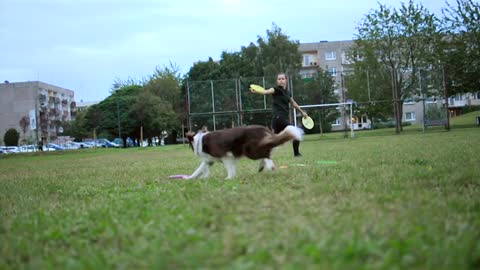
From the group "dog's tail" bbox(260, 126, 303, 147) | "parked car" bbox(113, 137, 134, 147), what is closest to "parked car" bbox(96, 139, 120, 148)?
"parked car" bbox(113, 137, 134, 147)

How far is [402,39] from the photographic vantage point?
1309 inches

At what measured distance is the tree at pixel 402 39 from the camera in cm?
3275

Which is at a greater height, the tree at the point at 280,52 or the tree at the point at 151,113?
the tree at the point at 280,52

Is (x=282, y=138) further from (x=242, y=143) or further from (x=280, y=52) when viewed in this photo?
(x=280, y=52)

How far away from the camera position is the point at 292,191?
5.22 m

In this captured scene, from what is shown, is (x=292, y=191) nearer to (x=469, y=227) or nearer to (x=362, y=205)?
(x=362, y=205)

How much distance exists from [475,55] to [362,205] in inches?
1272

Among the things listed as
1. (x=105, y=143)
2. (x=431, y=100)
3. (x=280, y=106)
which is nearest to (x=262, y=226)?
(x=280, y=106)

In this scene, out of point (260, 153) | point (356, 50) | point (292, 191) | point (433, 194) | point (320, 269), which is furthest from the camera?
point (356, 50)

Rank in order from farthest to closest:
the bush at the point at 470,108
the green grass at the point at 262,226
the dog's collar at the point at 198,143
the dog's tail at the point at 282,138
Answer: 1. the bush at the point at 470,108
2. the dog's collar at the point at 198,143
3. the dog's tail at the point at 282,138
4. the green grass at the point at 262,226

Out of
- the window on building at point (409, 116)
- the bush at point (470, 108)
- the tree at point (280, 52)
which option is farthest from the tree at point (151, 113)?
the bush at point (470, 108)

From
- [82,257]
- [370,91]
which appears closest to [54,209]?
[82,257]

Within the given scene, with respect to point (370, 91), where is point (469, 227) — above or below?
below

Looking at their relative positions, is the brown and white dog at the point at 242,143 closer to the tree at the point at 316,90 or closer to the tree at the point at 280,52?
the tree at the point at 316,90
